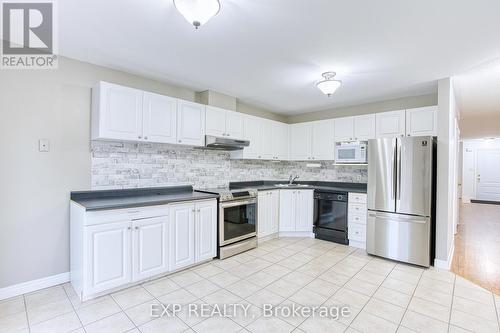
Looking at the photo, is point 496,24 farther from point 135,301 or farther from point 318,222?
point 135,301

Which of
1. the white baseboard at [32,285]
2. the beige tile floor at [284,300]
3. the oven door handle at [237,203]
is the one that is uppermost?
the oven door handle at [237,203]

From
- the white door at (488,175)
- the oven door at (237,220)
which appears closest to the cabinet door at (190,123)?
the oven door at (237,220)

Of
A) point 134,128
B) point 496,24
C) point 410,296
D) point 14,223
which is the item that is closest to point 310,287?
point 410,296

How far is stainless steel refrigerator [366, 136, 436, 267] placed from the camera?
131 inches

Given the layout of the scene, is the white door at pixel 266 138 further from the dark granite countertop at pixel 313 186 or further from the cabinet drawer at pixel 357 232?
the cabinet drawer at pixel 357 232

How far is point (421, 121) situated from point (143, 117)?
402cm

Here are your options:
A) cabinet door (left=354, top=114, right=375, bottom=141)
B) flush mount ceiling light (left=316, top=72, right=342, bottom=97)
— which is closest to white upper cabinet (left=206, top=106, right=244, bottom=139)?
flush mount ceiling light (left=316, top=72, right=342, bottom=97)

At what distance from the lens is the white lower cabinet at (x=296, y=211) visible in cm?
464

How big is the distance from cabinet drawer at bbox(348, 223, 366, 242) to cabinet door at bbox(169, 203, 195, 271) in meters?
2.64

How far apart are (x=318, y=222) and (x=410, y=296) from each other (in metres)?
2.07

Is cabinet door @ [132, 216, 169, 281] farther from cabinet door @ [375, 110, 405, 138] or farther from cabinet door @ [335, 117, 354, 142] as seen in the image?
cabinet door @ [375, 110, 405, 138]

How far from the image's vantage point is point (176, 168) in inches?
147

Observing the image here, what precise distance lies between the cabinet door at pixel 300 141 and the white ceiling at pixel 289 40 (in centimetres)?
161

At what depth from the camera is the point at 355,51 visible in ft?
8.57
